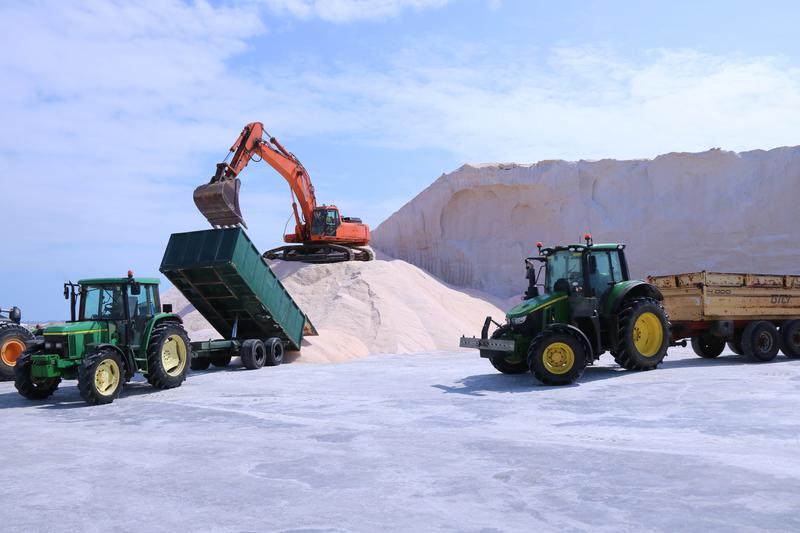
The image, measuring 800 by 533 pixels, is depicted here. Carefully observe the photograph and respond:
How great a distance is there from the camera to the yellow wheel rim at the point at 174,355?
1381 centimetres

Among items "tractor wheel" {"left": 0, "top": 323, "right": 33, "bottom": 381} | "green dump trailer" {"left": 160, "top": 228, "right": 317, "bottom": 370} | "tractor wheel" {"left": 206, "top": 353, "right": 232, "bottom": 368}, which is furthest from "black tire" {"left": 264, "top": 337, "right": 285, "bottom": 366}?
"tractor wheel" {"left": 0, "top": 323, "right": 33, "bottom": 381}

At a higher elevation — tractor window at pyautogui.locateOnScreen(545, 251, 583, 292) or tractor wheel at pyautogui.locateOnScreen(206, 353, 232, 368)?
tractor window at pyautogui.locateOnScreen(545, 251, 583, 292)

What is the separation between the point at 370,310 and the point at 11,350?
1165cm

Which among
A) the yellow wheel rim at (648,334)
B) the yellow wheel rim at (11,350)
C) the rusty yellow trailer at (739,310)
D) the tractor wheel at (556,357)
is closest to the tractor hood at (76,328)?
the yellow wheel rim at (11,350)

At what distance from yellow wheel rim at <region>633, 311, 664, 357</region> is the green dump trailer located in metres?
8.79

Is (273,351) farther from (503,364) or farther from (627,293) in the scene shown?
(627,293)

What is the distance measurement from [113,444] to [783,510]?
6.97 metres

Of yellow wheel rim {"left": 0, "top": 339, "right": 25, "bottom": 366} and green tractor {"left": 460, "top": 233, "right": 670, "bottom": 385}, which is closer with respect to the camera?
green tractor {"left": 460, "top": 233, "right": 670, "bottom": 385}

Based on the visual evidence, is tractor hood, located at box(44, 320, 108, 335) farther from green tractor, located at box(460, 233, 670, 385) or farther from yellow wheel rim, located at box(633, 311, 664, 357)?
yellow wheel rim, located at box(633, 311, 664, 357)

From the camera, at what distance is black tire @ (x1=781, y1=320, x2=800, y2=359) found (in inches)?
623

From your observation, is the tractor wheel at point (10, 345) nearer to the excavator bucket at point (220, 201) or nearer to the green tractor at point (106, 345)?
the green tractor at point (106, 345)

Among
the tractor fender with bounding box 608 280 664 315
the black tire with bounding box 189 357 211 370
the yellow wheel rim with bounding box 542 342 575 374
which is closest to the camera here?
the yellow wheel rim with bounding box 542 342 575 374

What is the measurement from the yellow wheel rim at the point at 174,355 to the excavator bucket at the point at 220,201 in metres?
10.2

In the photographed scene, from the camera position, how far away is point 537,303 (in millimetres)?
12977
